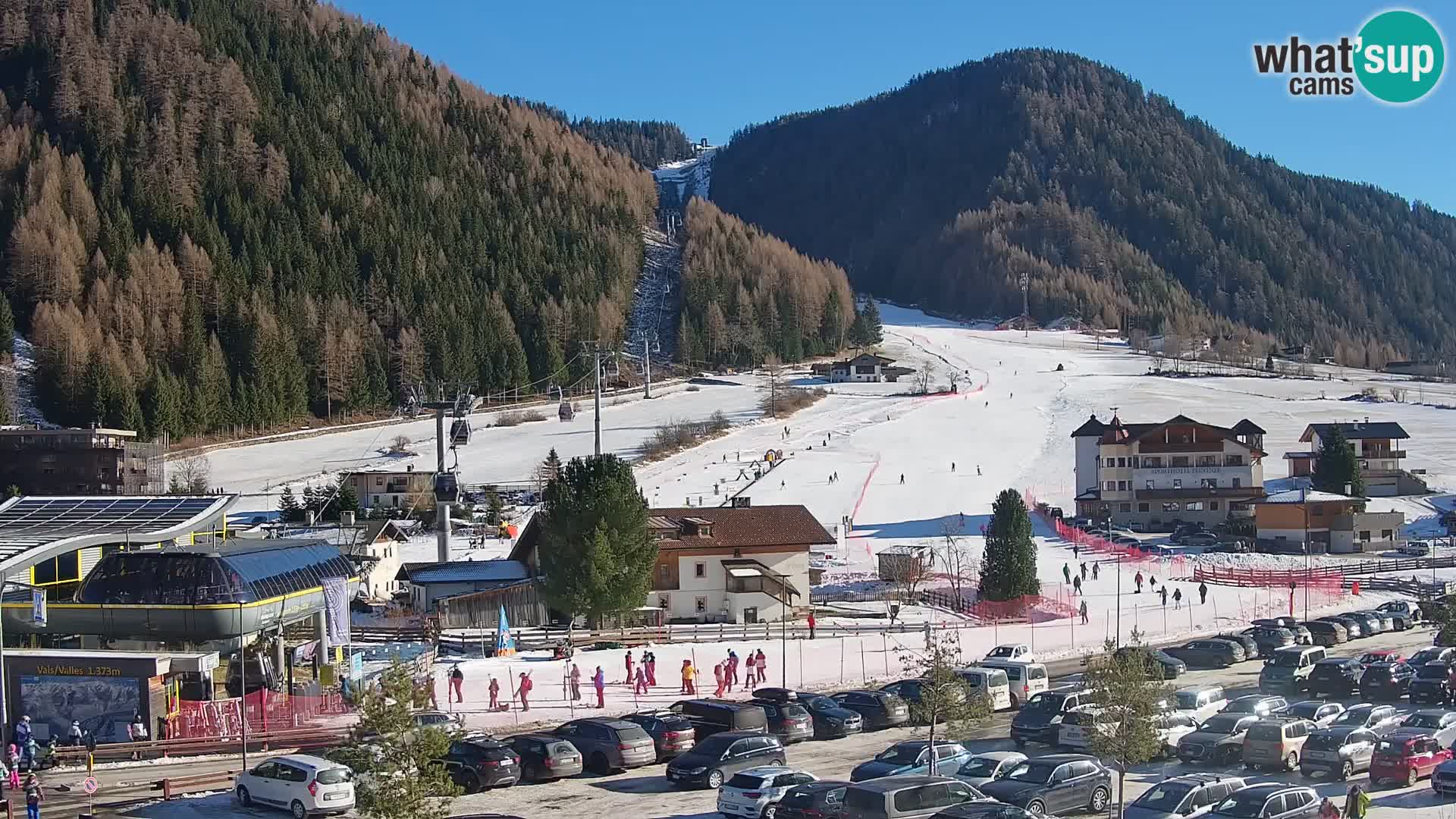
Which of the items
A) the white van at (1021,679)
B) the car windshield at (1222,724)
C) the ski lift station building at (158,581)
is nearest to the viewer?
the car windshield at (1222,724)

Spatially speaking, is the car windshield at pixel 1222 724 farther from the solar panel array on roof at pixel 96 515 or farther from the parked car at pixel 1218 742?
the solar panel array on roof at pixel 96 515

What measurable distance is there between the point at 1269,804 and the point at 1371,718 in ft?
23.7

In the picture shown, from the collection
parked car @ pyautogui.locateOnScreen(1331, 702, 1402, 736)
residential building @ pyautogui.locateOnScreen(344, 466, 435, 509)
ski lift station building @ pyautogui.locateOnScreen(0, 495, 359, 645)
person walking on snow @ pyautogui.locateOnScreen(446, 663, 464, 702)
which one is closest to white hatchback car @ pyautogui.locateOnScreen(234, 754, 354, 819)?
ski lift station building @ pyautogui.locateOnScreen(0, 495, 359, 645)

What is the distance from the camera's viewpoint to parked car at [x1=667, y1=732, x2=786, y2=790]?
22359mm

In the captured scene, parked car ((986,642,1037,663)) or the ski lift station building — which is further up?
the ski lift station building

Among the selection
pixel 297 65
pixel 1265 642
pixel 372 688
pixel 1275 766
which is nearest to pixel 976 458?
pixel 1265 642

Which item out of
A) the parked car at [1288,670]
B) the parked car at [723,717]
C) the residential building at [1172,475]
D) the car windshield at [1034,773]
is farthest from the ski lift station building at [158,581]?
the residential building at [1172,475]

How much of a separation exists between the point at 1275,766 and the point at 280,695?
18501 millimetres

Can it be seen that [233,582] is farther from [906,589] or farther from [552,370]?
[552,370]

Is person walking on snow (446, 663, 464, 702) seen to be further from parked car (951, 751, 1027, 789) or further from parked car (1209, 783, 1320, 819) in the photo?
parked car (1209, 783, 1320, 819)

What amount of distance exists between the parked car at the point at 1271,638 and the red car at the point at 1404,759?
14.4 meters

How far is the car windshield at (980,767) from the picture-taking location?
69.6 feet

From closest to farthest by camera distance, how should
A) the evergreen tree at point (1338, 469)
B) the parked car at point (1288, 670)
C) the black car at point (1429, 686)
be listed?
the black car at point (1429, 686)
the parked car at point (1288, 670)
the evergreen tree at point (1338, 469)

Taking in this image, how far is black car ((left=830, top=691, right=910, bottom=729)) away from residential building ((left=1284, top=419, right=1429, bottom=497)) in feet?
175
